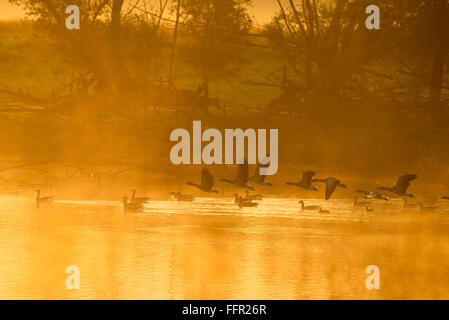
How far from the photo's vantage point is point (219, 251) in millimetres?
18766

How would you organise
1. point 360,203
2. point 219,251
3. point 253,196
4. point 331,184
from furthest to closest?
point 253,196, point 360,203, point 331,184, point 219,251

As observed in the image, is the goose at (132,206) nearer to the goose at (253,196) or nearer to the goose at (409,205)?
the goose at (253,196)

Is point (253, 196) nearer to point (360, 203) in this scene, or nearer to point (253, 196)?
point (253, 196)

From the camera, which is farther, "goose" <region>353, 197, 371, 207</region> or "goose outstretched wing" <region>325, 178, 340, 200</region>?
"goose" <region>353, 197, 371, 207</region>

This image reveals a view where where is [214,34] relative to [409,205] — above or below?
above

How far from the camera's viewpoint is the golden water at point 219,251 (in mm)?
15523

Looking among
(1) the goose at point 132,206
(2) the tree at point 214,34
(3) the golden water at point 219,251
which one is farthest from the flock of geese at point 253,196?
(2) the tree at point 214,34

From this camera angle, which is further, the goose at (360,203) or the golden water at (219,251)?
the goose at (360,203)

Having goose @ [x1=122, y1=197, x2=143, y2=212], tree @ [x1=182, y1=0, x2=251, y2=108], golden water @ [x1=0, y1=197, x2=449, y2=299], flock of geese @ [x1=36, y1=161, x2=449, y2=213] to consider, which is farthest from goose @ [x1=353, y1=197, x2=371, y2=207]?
tree @ [x1=182, y1=0, x2=251, y2=108]

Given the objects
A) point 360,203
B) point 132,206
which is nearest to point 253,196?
point 360,203

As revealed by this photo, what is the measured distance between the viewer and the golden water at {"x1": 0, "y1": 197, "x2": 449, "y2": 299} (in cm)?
1552

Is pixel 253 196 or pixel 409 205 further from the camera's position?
pixel 253 196

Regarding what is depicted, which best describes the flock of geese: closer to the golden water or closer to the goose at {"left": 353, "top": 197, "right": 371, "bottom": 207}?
the goose at {"left": 353, "top": 197, "right": 371, "bottom": 207}

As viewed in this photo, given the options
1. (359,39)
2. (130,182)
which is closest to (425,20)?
(359,39)
